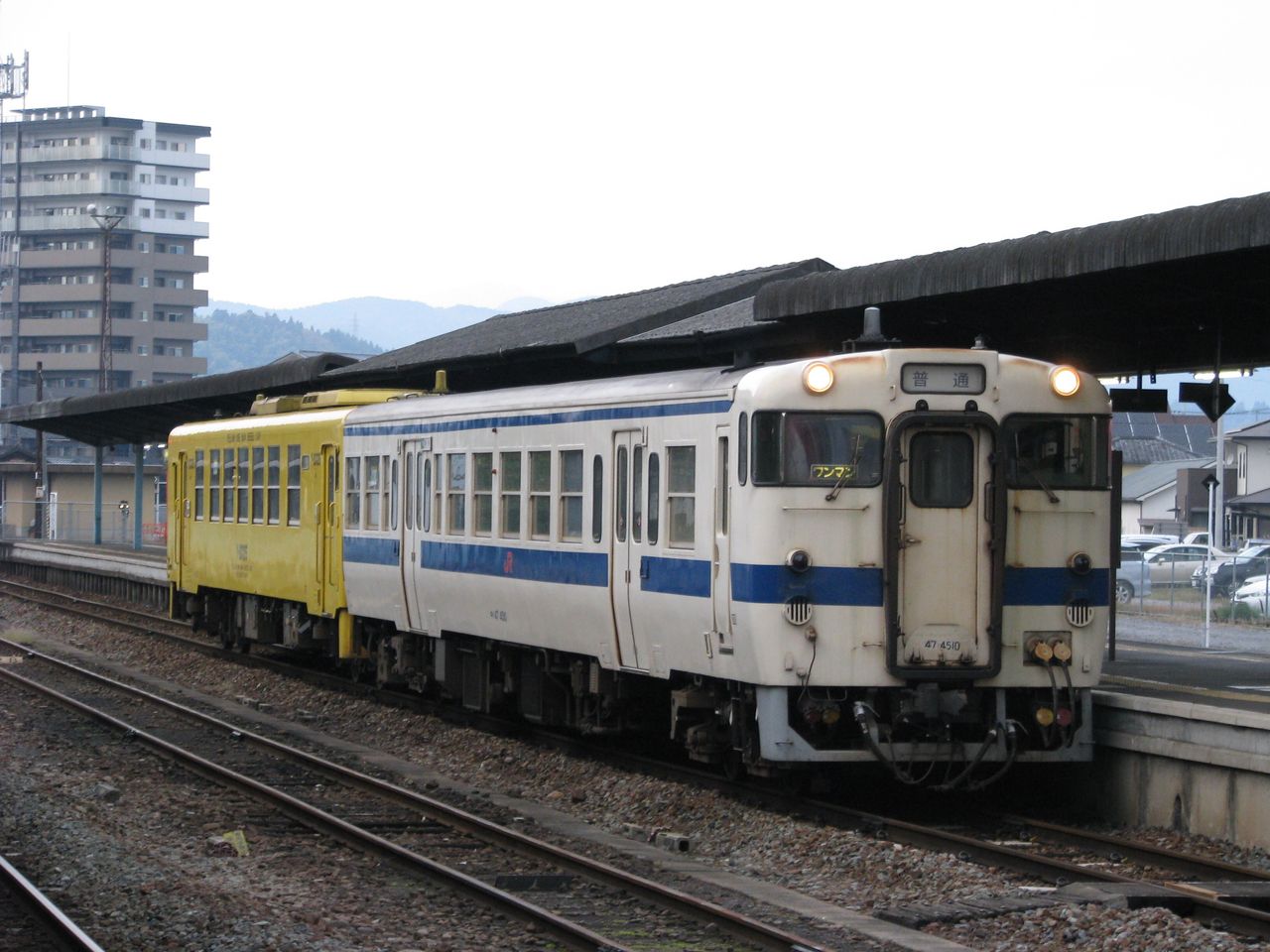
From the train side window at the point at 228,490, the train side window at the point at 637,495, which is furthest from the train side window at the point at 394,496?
the train side window at the point at 228,490

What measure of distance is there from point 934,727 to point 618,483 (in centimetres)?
316

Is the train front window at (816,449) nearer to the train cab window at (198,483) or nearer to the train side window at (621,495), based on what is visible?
the train side window at (621,495)

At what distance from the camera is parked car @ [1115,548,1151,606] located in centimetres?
2641

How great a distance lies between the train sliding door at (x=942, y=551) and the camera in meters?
11.4

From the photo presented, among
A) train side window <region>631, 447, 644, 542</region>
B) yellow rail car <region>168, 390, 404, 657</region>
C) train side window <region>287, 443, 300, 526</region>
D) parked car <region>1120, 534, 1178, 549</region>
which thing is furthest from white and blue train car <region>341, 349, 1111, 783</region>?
parked car <region>1120, 534, 1178, 549</region>

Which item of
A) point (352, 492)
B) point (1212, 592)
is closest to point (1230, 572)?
point (1212, 592)

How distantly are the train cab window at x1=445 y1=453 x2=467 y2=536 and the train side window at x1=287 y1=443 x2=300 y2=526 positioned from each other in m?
4.48

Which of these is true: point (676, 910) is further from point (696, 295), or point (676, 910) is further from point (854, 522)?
point (696, 295)

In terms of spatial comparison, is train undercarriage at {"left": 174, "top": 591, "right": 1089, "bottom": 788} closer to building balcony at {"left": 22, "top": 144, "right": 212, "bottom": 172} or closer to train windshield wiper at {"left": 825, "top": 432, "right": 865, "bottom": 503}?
train windshield wiper at {"left": 825, "top": 432, "right": 865, "bottom": 503}

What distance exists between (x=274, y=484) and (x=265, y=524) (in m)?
0.55

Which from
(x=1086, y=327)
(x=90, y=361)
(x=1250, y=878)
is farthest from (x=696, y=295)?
(x=90, y=361)

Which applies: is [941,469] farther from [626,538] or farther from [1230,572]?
[1230,572]

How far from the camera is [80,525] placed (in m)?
57.9

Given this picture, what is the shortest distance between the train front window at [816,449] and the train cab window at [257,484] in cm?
1155
